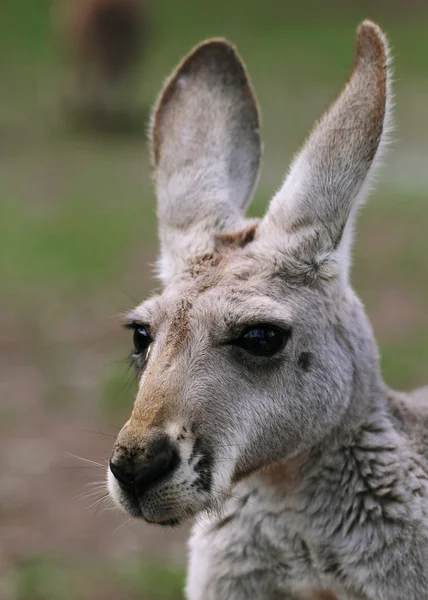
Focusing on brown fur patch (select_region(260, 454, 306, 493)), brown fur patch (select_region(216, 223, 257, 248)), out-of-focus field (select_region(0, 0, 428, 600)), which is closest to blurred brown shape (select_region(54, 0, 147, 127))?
out-of-focus field (select_region(0, 0, 428, 600))

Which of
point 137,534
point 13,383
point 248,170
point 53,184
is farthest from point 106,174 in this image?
point 248,170

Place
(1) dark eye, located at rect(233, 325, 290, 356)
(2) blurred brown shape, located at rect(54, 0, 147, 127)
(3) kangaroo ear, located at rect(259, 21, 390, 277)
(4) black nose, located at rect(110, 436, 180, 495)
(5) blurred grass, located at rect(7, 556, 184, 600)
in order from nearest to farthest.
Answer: (4) black nose, located at rect(110, 436, 180, 495)
(1) dark eye, located at rect(233, 325, 290, 356)
(3) kangaroo ear, located at rect(259, 21, 390, 277)
(5) blurred grass, located at rect(7, 556, 184, 600)
(2) blurred brown shape, located at rect(54, 0, 147, 127)

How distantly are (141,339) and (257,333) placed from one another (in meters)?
0.45

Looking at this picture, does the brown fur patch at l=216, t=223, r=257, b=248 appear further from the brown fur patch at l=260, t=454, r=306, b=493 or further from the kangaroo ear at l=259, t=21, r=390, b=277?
the brown fur patch at l=260, t=454, r=306, b=493

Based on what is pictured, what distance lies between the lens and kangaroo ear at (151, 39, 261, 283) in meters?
3.92

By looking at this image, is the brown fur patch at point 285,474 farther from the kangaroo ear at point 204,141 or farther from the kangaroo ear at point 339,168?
the kangaroo ear at point 204,141

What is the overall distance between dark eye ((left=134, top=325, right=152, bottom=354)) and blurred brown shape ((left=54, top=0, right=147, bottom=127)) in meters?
15.2

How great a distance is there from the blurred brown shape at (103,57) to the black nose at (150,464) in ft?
51.9

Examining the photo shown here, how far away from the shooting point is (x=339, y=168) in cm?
341

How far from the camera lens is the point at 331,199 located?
3.43m

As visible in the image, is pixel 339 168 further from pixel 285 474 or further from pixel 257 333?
pixel 285 474

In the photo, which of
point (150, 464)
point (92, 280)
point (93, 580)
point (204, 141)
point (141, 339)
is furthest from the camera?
point (92, 280)

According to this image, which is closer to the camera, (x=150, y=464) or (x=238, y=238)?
(x=150, y=464)

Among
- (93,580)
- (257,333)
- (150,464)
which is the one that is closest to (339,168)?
(257,333)
